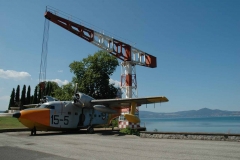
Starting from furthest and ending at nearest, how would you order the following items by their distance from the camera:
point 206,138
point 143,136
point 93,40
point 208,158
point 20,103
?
point 20,103 → point 93,40 → point 143,136 → point 206,138 → point 208,158

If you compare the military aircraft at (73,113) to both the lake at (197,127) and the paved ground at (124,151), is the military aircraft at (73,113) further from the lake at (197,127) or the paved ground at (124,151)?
the paved ground at (124,151)

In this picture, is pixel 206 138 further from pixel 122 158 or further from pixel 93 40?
pixel 93 40

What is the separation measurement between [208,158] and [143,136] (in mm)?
8825

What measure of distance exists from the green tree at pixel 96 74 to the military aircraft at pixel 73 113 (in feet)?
51.7

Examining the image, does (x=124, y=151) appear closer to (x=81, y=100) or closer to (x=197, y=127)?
(x=81, y=100)

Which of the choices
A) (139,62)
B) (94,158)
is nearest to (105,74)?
(139,62)

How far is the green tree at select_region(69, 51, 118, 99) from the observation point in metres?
39.4

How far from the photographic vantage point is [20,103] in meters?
62.1

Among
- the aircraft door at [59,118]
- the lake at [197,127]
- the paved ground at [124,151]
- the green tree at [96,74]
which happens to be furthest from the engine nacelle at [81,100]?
the green tree at [96,74]

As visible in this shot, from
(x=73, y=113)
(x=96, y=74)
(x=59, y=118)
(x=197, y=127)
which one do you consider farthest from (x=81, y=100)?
(x=197, y=127)

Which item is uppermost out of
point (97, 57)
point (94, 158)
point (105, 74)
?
point (97, 57)

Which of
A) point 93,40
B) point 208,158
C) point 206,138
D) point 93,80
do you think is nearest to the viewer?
point 208,158

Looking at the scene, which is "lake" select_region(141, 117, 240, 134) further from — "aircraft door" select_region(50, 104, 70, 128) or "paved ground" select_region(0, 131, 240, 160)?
"aircraft door" select_region(50, 104, 70, 128)

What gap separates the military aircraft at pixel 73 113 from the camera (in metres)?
18.5
